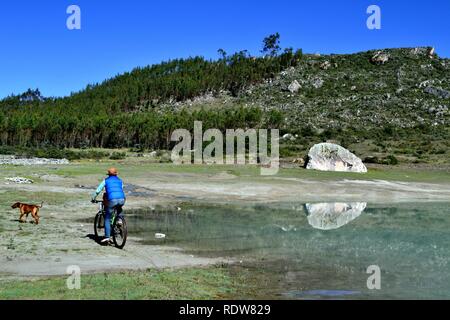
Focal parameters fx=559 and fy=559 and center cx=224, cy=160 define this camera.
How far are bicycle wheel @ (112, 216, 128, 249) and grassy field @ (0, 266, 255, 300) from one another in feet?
11.0

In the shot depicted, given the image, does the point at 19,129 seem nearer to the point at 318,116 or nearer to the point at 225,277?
the point at 318,116

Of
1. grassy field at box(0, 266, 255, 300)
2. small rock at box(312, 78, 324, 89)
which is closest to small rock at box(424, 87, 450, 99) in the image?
small rock at box(312, 78, 324, 89)

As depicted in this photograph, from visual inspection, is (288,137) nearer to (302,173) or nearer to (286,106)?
(286,106)

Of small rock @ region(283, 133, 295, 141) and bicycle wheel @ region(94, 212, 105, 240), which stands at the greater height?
small rock @ region(283, 133, 295, 141)

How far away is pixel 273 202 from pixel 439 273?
1965 centimetres

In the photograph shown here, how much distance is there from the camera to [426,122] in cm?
11388

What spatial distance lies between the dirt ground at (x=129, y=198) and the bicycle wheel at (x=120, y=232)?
381mm

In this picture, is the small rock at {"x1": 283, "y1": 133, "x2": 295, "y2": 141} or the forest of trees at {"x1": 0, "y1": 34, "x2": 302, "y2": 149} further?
the forest of trees at {"x1": 0, "y1": 34, "x2": 302, "y2": 149}

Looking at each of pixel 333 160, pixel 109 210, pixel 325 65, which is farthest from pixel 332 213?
pixel 325 65

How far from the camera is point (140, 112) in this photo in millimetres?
156000

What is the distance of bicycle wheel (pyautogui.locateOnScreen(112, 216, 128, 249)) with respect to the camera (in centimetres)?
1719

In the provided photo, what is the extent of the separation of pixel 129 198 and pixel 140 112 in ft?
411

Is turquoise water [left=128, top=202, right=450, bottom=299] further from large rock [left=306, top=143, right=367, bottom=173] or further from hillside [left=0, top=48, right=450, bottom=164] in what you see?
hillside [left=0, top=48, right=450, bottom=164]
